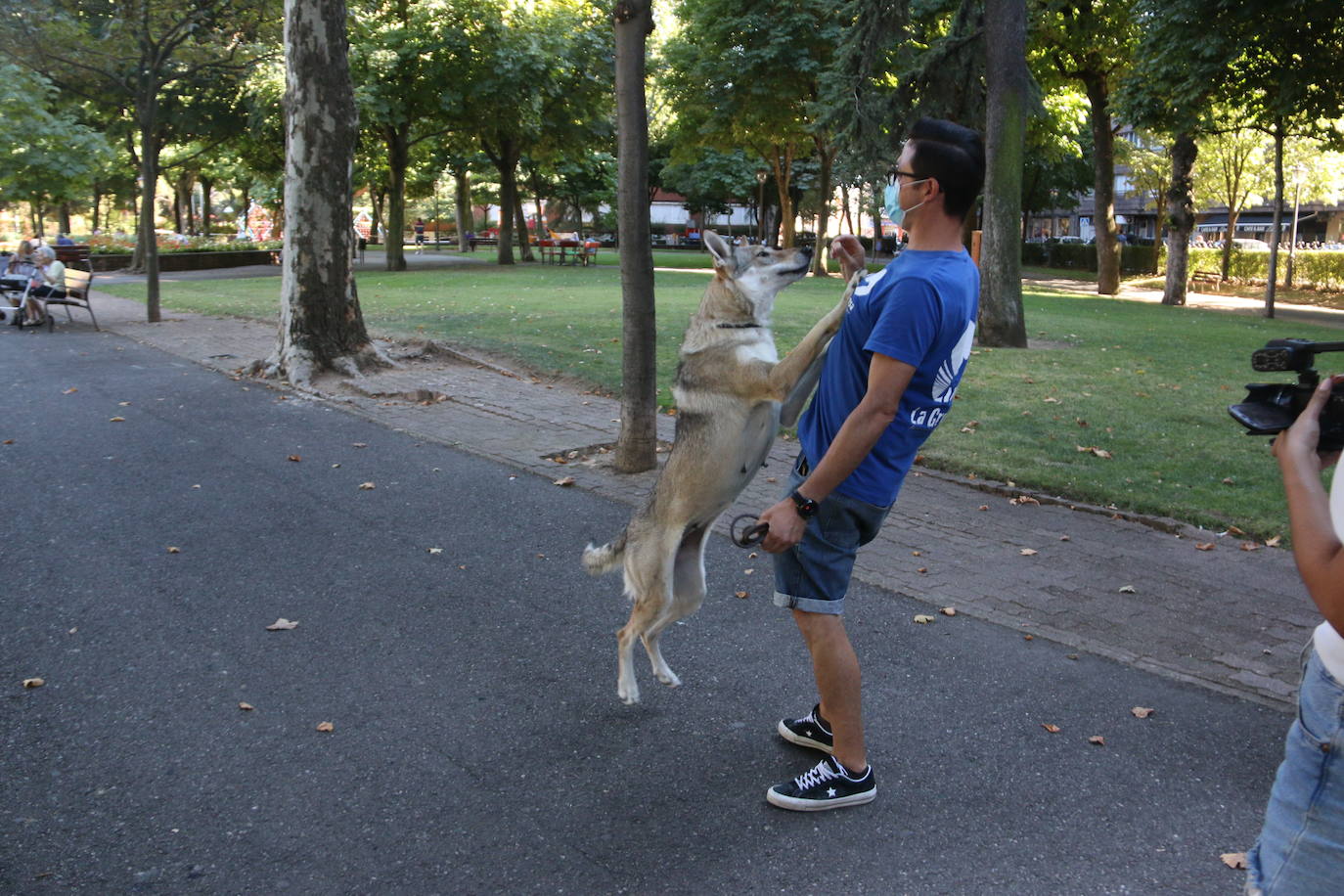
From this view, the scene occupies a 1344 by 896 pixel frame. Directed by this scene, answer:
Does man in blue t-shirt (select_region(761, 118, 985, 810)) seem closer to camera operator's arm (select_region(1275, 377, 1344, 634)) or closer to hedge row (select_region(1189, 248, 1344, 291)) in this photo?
camera operator's arm (select_region(1275, 377, 1344, 634))

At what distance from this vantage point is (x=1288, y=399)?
1.94m

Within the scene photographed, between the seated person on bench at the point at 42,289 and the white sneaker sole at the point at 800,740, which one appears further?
the seated person on bench at the point at 42,289

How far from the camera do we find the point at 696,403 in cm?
405

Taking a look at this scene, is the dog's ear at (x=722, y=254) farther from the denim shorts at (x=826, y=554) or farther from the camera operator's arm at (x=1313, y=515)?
the camera operator's arm at (x=1313, y=515)

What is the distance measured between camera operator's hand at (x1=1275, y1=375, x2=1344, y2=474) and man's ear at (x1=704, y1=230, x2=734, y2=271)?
2442 millimetres

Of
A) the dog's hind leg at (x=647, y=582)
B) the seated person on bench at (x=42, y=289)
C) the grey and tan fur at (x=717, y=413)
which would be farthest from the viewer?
the seated person on bench at (x=42, y=289)

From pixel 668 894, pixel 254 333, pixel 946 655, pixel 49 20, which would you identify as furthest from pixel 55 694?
pixel 49 20

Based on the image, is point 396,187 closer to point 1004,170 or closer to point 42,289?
point 42,289

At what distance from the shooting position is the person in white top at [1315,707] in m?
1.77

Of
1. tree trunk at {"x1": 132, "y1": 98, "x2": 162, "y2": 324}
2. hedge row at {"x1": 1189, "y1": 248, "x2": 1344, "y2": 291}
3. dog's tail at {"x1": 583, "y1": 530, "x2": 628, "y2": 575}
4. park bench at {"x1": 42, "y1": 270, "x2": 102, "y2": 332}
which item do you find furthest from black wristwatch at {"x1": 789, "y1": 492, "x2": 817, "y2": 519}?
hedge row at {"x1": 1189, "y1": 248, "x2": 1344, "y2": 291}

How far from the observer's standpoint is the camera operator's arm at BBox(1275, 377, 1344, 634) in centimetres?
173

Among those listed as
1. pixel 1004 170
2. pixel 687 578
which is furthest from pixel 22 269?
pixel 687 578

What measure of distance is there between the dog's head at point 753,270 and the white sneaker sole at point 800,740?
1.67 metres

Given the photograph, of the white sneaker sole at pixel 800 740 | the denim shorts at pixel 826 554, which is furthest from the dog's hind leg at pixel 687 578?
the denim shorts at pixel 826 554
